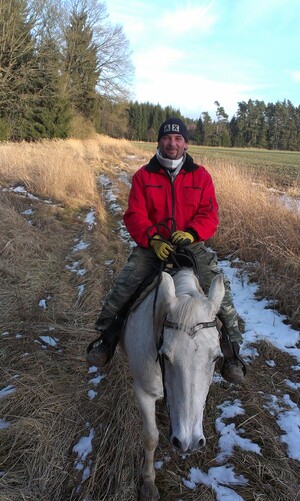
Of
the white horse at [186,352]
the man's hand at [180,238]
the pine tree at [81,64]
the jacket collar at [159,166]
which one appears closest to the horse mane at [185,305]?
the white horse at [186,352]

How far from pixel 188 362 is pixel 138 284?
127cm

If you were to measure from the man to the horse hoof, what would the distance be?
3.01 ft

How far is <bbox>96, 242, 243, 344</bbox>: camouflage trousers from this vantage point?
8.75 feet

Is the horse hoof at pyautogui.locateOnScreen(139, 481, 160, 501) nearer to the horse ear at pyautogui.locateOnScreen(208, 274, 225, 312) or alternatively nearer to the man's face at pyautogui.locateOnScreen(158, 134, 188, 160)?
the horse ear at pyautogui.locateOnScreen(208, 274, 225, 312)

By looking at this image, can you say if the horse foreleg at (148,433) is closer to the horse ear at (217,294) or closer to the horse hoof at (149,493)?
the horse hoof at (149,493)

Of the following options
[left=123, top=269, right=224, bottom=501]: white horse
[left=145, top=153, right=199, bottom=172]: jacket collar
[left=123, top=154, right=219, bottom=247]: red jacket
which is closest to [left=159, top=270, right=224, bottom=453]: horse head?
[left=123, top=269, right=224, bottom=501]: white horse

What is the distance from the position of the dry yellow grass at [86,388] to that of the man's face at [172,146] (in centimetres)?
210

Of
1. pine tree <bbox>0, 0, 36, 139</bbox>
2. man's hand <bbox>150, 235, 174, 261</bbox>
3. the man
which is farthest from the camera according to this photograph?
pine tree <bbox>0, 0, 36, 139</bbox>

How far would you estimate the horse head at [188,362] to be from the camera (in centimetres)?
155

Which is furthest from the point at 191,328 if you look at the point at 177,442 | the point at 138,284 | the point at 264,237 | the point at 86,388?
the point at 264,237

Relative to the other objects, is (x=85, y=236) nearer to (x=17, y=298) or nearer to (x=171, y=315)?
(x=17, y=298)

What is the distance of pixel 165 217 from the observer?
3.04m

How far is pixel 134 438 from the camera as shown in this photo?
262cm

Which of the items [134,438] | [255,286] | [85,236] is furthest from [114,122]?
[134,438]
